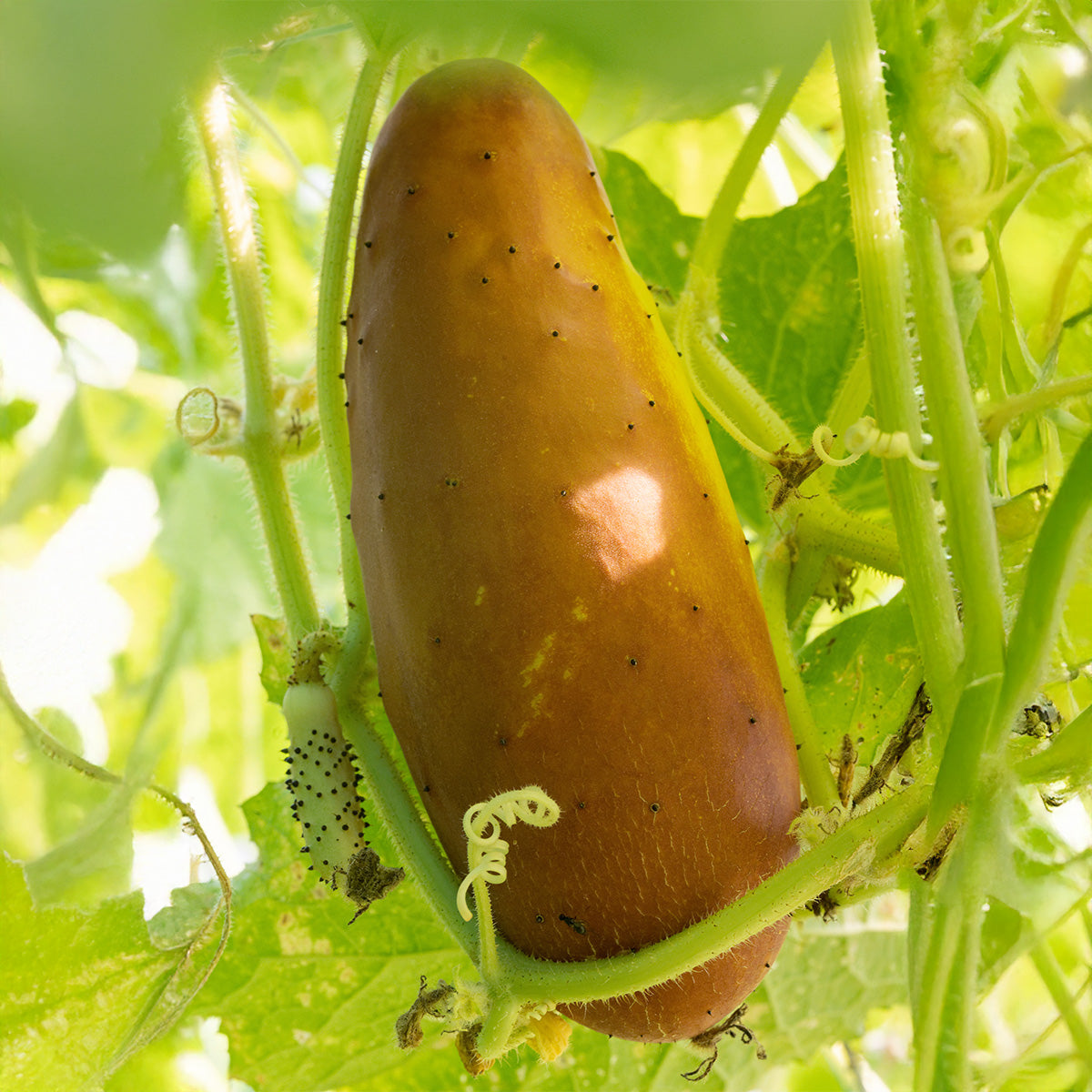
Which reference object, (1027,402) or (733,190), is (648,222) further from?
(1027,402)

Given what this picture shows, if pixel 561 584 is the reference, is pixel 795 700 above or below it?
below

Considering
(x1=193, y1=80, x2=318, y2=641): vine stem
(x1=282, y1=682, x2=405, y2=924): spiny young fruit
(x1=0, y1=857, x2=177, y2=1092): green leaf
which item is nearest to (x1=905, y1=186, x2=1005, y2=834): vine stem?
(x1=282, y1=682, x2=405, y2=924): spiny young fruit

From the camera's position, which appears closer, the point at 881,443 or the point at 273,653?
the point at 881,443

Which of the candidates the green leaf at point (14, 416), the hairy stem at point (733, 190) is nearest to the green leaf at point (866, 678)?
A: the hairy stem at point (733, 190)

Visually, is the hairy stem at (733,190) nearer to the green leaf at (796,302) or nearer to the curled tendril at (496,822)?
the green leaf at (796,302)

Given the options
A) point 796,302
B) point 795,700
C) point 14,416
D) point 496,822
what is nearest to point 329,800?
point 496,822

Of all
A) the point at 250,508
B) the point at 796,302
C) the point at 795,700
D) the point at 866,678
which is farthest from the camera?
the point at 250,508

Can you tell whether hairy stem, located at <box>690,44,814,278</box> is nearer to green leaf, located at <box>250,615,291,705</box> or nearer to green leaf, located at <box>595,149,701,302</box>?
green leaf, located at <box>595,149,701,302</box>
